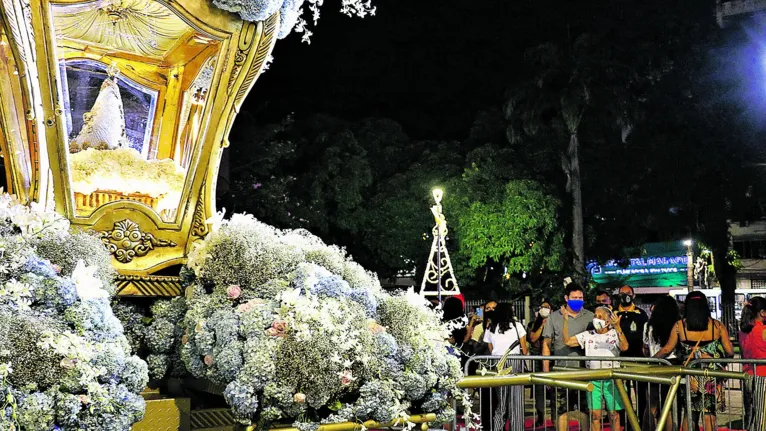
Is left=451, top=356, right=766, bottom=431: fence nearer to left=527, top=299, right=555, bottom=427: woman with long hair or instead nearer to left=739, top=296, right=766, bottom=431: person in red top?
left=527, top=299, right=555, bottom=427: woman with long hair

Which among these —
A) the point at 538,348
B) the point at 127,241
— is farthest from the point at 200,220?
the point at 538,348

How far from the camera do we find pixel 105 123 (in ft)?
17.1

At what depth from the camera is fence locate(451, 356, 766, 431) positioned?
4840mm

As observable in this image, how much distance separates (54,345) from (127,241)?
1.25m

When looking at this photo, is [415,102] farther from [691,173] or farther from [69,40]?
[69,40]

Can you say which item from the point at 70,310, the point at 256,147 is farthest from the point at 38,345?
the point at 256,147

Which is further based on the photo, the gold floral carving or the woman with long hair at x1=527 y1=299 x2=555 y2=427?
the woman with long hair at x1=527 y1=299 x2=555 y2=427

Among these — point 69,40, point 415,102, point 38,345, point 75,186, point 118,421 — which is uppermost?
point 415,102

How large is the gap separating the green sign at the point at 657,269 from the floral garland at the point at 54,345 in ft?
113

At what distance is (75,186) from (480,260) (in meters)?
22.3

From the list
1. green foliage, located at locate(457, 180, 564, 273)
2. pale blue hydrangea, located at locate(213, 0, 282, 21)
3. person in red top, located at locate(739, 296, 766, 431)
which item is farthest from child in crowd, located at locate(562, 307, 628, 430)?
green foliage, located at locate(457, 180, 564, 273)

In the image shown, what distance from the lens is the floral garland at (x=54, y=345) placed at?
12.1ft

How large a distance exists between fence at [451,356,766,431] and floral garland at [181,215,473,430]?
1.25 feet

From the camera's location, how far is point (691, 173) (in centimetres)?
2519
